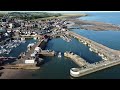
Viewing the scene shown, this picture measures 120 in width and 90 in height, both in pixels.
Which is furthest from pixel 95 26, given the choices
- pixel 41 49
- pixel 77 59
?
pixel 77 59

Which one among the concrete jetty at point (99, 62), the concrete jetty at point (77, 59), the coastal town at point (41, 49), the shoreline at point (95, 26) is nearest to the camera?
the concrete jetty at point (99, 62)

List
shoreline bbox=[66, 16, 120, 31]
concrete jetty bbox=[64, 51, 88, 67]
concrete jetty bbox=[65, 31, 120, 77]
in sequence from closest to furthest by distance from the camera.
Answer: concrete jetty bbox=[65, 31, 120, 77] → concrete jetty bbox=[64, 51, 88, 67] → shoreline bbox=[66, 16, 120, 31]

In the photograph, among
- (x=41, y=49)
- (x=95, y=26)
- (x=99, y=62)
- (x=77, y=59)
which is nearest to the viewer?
(x=99, y=62)

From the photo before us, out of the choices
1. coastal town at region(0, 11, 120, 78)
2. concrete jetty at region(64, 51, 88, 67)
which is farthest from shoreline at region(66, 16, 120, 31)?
concrete jetty at region(64, 51, 88, 67)

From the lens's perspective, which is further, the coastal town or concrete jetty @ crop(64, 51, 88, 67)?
concrete jetty @ crop(64, 51, 88, 67)

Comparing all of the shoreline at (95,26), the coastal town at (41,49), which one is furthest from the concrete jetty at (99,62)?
the shoreline at (95,26)

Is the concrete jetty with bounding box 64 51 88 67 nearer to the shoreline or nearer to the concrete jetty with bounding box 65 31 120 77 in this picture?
the concrete jetty with bounding box 65 31 120 77

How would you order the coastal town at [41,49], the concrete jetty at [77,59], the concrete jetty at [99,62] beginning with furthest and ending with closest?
the concrete jetty at [77,59]
the coastal town at [41,49]
the concrete jetty at [99,62]

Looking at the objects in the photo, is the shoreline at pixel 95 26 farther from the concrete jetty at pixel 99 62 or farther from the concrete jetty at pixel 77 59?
the concrete jetty at pixel 77 59

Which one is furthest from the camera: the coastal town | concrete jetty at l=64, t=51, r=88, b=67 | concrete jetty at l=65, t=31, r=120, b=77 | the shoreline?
the shoreline

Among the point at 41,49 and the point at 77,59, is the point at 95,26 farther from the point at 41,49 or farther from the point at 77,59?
the point at 77,59

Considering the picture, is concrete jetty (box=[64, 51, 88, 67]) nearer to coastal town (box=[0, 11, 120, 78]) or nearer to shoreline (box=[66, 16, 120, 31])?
coastal town (box=[0, 11, 120, 78])
